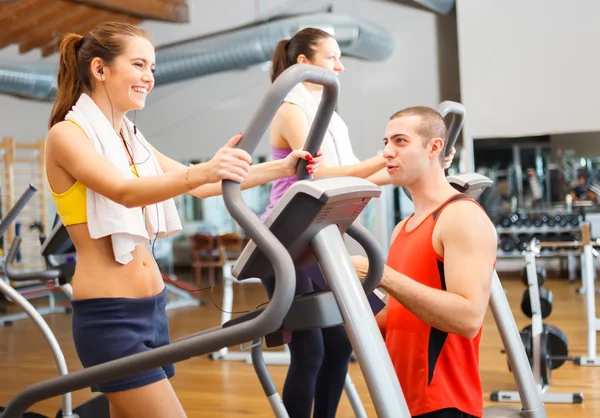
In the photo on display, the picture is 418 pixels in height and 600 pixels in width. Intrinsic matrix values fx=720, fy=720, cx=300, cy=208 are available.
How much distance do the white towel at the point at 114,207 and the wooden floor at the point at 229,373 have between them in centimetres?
115

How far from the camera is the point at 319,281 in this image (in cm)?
197

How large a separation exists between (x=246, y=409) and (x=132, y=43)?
8.06 ft

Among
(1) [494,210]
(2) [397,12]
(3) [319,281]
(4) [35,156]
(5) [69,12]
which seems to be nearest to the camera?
(3) [319,281]

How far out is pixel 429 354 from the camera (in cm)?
166

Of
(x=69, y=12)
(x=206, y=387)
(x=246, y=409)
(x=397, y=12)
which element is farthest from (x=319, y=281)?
(x=397, y=12)

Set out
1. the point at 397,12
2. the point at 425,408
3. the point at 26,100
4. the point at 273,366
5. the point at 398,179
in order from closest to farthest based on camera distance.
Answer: the point at 425,408
the point at 398,179
the point at 273,366
the point at 26,100
the point at 397,12

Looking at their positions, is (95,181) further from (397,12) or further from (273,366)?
(397,12)

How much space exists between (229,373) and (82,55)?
3144mm

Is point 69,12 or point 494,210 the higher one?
point 69,12

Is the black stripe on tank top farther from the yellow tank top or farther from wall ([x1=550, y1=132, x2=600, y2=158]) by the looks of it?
wall ([x1=550, y1=132, x2=600, y2=158])

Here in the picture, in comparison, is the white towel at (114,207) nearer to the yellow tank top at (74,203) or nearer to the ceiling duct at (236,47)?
the yellow tank top at (74,203)

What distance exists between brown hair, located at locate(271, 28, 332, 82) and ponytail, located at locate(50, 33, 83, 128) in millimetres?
748

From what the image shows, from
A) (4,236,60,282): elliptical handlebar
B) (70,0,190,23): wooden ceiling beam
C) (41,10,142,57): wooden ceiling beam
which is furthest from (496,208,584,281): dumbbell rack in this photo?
(4,236,60,282): elliptical handlebar

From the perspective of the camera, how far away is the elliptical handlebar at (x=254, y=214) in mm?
1115
